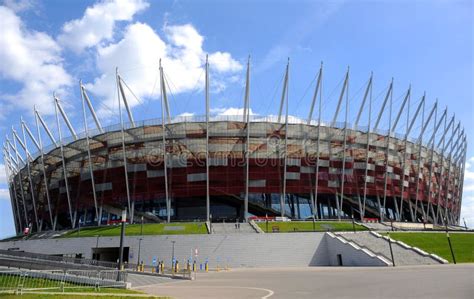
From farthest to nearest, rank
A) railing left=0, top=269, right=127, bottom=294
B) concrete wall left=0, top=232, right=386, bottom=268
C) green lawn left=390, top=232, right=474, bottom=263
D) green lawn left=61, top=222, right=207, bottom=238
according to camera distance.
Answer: green lawn left=61, top=222, right=207, bottom=238
concrete wall left=0, top=232, right=386, bottom=268
green lawn left=390, top=232, right=474, bottom=263
railing left=0, top=269, right=127, bottom=294

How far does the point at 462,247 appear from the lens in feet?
139

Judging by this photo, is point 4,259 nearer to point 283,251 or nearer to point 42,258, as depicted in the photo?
point 42,258

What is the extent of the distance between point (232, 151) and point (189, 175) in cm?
776

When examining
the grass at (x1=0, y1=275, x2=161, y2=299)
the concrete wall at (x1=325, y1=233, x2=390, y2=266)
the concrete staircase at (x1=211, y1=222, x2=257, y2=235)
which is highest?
the concrete staircase at (x1=211, y1=222, x2=257, y2=235)

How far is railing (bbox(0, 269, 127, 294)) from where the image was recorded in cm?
1789

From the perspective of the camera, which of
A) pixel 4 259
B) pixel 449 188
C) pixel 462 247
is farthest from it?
pixel 449 188

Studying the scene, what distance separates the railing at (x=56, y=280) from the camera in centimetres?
1789

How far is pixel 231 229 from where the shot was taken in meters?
52.8

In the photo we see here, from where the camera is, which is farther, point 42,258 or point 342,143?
point 342,143

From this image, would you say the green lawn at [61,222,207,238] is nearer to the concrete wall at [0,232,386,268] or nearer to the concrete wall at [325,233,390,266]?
the concrete wall at [0,232,386,268]

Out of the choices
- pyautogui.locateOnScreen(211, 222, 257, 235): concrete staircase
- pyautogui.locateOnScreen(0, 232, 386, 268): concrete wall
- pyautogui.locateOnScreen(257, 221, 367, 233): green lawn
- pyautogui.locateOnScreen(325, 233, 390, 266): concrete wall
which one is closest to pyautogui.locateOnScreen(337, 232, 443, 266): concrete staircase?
pyautogui.locateOnScreen(325, 233, 390, 266): concrete wall

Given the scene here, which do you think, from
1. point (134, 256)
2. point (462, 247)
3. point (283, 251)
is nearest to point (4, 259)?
point (134, 256)

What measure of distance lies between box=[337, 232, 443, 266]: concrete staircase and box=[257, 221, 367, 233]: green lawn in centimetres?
778

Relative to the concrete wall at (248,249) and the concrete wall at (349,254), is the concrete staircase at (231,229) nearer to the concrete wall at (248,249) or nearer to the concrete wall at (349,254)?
the concrete wall at (248,249)
